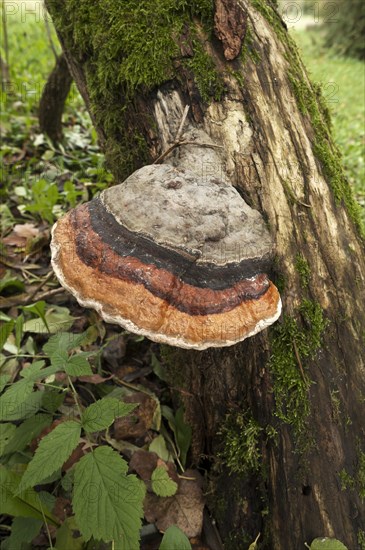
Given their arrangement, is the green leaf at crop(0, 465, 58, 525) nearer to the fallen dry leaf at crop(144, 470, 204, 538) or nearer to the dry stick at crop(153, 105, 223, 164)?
the fallen dry leaf at crop(144, 470, 204, 538)

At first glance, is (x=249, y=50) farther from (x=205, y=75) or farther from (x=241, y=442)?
(x=241, y=442)

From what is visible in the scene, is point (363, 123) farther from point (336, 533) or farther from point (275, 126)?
point (336, 533)

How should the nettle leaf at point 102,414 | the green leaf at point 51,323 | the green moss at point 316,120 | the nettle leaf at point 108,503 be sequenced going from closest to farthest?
the nettle leaf at point 108,503, the nettle leaf at point 102,414, the green moss at point 316,120, the green leaf at point 51,323

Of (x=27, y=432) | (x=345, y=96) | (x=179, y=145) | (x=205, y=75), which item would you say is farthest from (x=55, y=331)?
(x=345, y=96)

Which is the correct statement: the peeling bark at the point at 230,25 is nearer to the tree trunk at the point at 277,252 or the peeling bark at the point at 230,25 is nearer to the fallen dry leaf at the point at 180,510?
the tree trunk at the point at 277,252

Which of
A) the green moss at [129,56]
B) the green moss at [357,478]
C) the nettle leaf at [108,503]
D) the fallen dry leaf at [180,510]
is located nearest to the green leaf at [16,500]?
the nettle leaf at [108,503]

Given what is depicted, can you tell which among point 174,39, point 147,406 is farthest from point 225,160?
point 147,406
